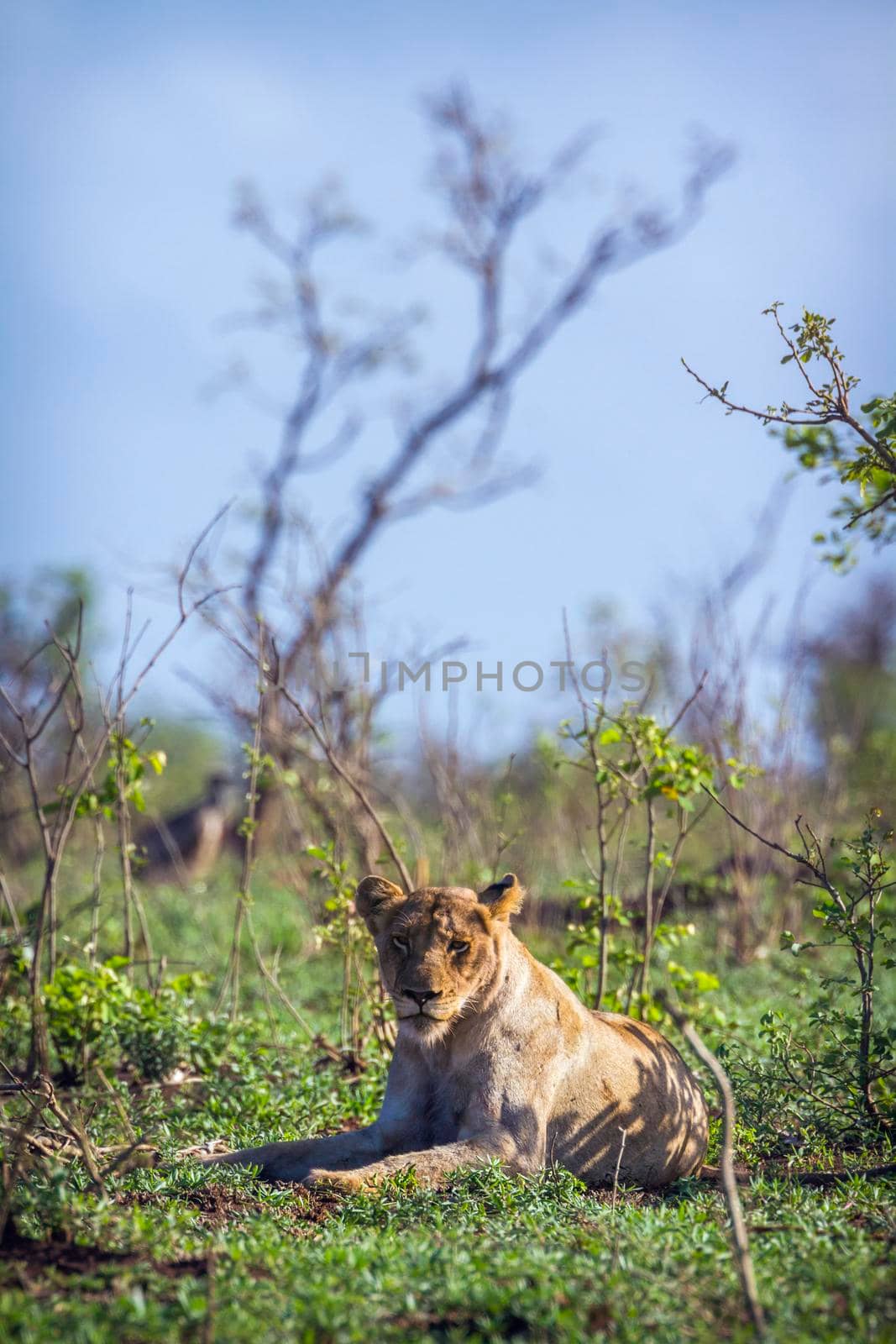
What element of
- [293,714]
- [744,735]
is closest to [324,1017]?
[293,714]

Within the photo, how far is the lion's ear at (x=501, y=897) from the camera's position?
189 inches

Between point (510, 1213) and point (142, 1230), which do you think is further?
point (510, 1213)

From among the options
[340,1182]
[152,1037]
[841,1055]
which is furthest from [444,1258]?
[152,1037]

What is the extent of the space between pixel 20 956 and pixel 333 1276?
119 inches

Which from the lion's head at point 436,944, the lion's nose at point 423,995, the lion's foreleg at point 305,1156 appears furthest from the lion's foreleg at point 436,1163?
the lion's nose at point 423,995

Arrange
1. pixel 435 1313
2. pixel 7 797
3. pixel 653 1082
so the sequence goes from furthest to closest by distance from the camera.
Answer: pixel 7 797, pixel 653 1082, pixel 435 1313

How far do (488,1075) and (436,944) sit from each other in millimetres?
520

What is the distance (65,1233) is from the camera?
139 inches

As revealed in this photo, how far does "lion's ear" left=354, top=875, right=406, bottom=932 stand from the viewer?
15.9 feet

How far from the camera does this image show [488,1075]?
15.1 feet

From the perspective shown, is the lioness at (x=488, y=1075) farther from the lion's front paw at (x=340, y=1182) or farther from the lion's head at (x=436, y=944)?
the lion's front paw at (x=340, y=1182)

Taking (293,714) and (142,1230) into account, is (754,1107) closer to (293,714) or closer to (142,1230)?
(142,1230)

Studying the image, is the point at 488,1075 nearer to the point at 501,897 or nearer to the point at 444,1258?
the point at 501,897

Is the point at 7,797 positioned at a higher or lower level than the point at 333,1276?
higher
